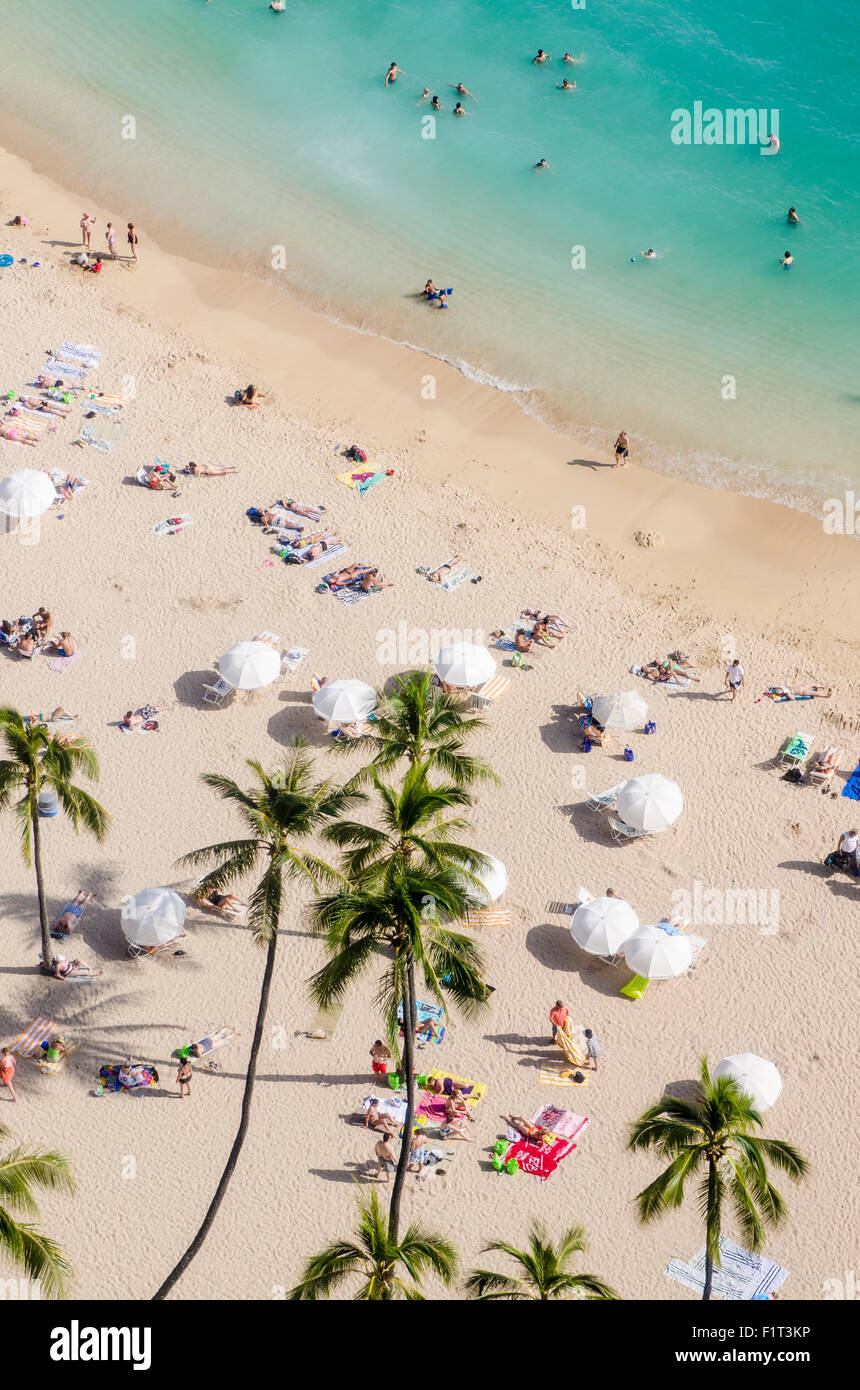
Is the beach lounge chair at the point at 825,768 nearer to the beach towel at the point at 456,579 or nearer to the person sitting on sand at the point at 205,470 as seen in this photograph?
the beach towel at the point at 456,579

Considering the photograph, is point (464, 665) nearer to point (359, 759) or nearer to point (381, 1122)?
point (359, 759)

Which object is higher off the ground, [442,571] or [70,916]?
[442,571]

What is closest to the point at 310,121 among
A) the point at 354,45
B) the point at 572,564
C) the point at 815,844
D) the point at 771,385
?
the point at 354,45

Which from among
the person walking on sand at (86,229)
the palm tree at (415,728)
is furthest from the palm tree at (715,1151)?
the person walking on sand at (86,229)

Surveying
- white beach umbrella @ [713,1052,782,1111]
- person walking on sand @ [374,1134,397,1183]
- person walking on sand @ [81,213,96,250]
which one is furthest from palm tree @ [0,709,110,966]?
person walking on sand @ [81,213,96,250]

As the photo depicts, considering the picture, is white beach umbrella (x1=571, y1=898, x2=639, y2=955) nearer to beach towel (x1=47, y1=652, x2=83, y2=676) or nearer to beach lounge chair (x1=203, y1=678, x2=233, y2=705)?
beach lounge chair (x1=203, y1=678, x2=233, y2=705)

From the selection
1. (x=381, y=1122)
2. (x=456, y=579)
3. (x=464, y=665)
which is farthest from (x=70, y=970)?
(x=456, y=579)
